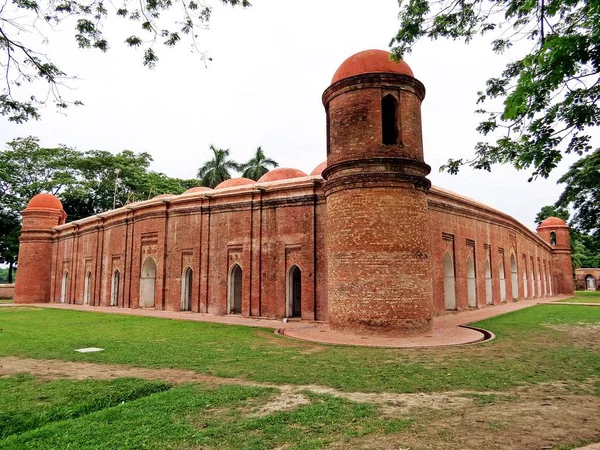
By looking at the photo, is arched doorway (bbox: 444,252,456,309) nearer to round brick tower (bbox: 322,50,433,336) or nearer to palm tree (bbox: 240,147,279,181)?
round brick tower (bbox: 322,50,433,336)

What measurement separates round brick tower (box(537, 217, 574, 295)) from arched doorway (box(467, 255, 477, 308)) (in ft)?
74.2

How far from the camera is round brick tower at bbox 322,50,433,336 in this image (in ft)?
33.8

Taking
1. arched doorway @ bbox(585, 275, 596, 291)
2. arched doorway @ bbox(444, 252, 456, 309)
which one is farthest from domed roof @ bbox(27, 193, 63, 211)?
arched doorway @ bbox(585, 275, 596, 291)

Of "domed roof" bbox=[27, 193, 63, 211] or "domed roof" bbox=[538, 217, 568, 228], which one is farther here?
"domed roof" bbox=[538, 217, 568, 228]

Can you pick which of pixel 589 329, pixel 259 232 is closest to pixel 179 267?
pixel 259 232

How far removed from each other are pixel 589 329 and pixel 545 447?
1074 cm

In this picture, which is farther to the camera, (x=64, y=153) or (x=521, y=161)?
(x=64, y=153)

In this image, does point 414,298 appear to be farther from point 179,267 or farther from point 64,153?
point 64,153

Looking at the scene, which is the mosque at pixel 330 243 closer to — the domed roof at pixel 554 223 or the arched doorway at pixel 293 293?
the arched doorway at pixel 293 293

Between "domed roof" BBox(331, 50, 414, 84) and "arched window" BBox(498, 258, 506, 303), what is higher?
"domed roof" BBox(331, 50, 414, 84)

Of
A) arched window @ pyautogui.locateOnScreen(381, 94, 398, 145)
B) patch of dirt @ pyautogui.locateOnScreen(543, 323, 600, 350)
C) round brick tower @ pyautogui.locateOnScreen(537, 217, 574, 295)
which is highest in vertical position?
arched window @ pyautogui.locateOnScreen(381, 94, 398, 145)

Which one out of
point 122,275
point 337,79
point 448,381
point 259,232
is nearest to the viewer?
point 448,381

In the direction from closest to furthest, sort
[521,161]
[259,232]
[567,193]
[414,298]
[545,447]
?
[545,447] → [521,161] → [414,298] → [259,232] → [567,193]

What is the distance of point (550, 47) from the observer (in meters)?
3.65
